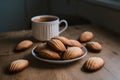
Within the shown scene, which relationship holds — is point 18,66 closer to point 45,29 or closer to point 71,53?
point 71,53

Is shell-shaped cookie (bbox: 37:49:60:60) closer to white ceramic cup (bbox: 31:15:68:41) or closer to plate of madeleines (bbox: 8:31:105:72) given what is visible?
plate of madeleines (bbox: 8:31:105:72)

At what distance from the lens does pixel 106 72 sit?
2.11 feet

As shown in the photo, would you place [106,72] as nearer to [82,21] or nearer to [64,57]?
[64,57]

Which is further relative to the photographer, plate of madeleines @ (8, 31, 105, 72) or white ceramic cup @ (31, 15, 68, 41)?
white ceramic cup @ (31, 15, 68, 41)

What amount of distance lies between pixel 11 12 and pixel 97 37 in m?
1.51

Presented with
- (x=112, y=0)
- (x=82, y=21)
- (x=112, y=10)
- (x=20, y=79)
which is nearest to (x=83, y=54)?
(x=20, y=79)

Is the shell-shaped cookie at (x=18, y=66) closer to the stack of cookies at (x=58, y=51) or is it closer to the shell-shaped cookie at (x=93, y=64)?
the stack of cookies at (x=58, y=51)

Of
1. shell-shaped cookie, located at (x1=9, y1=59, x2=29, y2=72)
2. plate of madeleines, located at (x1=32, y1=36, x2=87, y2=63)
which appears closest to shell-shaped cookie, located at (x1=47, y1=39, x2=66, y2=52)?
plate of madeleines, located at (x1=32, y1=36, x2=87, y2=63)

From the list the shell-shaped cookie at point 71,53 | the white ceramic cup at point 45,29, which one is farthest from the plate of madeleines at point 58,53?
the white ceramic cup at point 45,29

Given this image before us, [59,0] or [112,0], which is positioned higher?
[112,0]

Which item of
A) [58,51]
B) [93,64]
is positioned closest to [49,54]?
[58,51]

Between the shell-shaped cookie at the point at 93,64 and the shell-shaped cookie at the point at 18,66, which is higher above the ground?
the shell-shaped cookie at the point at 93,64

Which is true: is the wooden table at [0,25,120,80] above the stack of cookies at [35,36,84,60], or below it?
below

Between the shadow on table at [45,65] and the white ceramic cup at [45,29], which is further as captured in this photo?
the white ceramic cup at [45,29]
